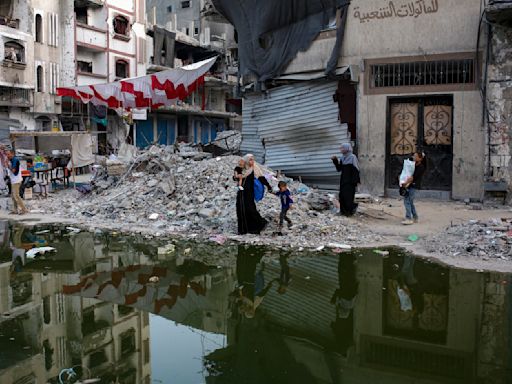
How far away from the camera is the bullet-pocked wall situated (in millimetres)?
13547

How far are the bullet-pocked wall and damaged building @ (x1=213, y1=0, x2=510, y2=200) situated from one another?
0.03 meters

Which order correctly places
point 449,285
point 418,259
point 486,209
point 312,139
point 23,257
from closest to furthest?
point 449,285
point 418,259
point 23,257
point 486,209
point 312,139

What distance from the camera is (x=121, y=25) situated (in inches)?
1433

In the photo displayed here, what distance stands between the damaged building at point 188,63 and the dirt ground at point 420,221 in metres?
25.8

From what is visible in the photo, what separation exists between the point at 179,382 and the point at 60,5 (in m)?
31.5

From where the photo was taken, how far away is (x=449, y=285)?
725 cm

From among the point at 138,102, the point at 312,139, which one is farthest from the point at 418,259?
the point at 138,102

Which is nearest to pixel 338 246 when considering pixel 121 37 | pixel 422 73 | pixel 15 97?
pixel 422 73

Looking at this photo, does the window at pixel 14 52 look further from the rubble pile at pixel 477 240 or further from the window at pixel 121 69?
the rubble pile at pixel 477 240

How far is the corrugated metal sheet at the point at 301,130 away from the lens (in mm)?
15461

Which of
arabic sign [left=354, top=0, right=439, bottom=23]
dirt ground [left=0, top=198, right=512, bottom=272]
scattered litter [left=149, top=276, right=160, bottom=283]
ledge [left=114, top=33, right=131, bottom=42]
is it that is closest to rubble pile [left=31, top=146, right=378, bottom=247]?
dirt ground [left=0, top=198, right=512, bottom=272]

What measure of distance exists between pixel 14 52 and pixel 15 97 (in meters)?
2.33

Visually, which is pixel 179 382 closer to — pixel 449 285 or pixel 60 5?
pixel 449 285

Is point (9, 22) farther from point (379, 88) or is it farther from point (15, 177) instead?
point (379, 88)
